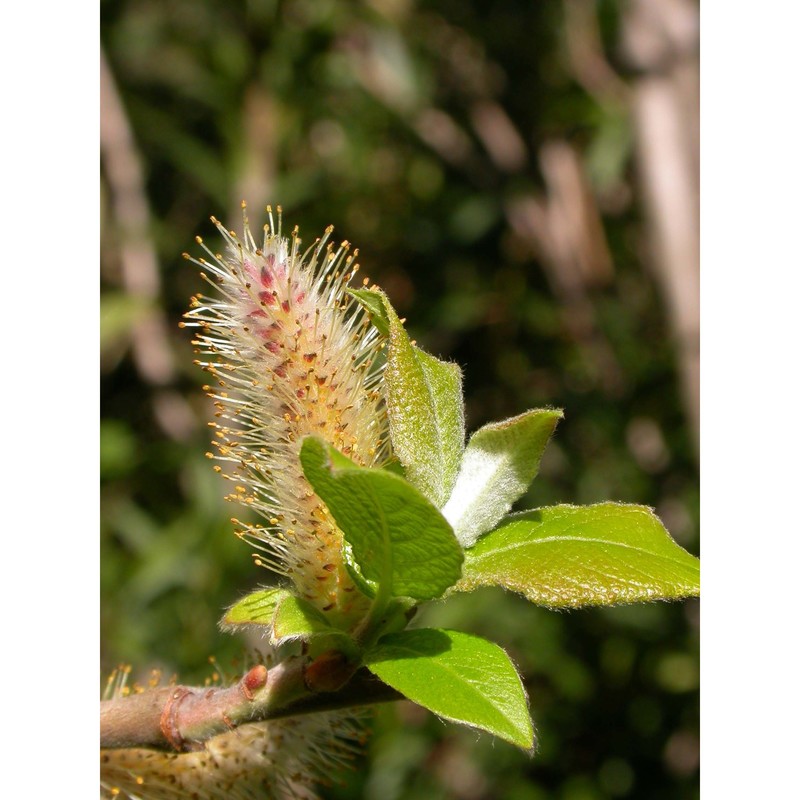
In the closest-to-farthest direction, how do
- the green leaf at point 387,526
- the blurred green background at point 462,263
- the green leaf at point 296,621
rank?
the green leaf at point 387,526, the green leaf at point 296,621, the blurred green background at point 462,263

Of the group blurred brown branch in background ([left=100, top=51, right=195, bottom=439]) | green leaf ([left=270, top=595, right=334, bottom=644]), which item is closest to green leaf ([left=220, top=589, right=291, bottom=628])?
green leaf ([left=270, top=595, right=334, bottom=644])

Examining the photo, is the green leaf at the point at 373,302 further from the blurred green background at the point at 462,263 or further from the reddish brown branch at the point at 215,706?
the blurred green background at the point at 462,263

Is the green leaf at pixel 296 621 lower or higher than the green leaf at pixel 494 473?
lower

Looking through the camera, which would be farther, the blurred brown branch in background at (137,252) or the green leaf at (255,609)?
the blurred brown branch in background at (137,252)

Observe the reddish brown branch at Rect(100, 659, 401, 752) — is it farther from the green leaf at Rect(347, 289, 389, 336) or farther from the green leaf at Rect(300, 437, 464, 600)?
the green leaf at Rect(347, 289, 389, 336)

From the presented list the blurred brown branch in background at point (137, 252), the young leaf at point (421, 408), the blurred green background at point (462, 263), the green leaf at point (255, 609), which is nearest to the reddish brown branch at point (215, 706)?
the green leaf at point (255, 609)
